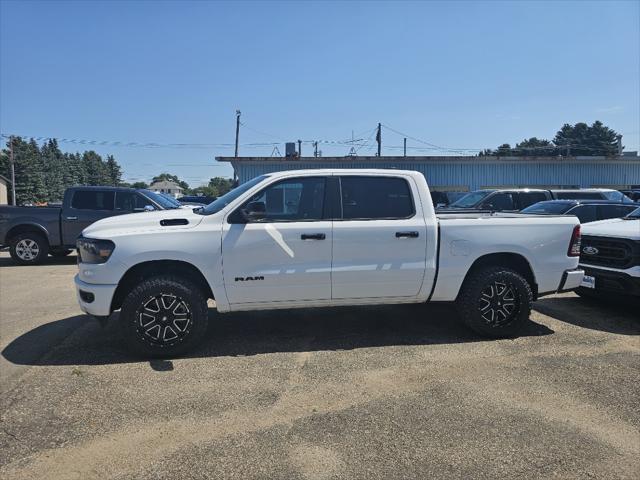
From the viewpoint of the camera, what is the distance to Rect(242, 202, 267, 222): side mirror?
15.3 feet

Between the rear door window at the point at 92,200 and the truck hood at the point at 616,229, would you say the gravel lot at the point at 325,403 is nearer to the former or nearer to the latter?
the truck hood at the point at 616,229

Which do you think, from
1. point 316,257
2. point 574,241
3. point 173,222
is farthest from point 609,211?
point 173,222

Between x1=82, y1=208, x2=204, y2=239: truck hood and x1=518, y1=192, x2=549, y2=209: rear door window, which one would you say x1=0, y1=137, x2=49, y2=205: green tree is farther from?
x1=82, y1=208, x2=204, y2=239: truck hood

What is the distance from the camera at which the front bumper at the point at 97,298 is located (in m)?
4.52

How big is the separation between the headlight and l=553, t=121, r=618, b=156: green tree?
9128 centimetres

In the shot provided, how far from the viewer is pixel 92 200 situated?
11430 millimetres

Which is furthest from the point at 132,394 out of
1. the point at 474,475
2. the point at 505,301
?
the point at 505,301

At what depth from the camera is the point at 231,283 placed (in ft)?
15.4

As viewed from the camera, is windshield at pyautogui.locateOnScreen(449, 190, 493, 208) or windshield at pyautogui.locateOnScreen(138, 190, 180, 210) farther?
windshield at pyautogui.locateOnScreen(449, 190, 493, 208)

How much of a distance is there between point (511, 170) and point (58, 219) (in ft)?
90.0

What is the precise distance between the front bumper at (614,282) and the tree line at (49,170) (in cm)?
6985

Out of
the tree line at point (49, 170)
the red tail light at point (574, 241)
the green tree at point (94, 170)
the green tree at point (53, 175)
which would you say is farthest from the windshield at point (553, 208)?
the green tree at point (94, 170)

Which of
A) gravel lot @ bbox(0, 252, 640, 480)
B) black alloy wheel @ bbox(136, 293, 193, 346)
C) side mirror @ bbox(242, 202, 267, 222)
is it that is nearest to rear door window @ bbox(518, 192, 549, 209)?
gravel lot @ bbox(0, 252, 640, 480)

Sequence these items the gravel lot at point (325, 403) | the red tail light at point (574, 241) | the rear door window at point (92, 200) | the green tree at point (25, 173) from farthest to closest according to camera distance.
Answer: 1. the green tree at point (25, 173)
2. the rear door window at point (92, 200)
3. the red tail light at point (574, 241)
4. the gravel lot at point (325, 403)
